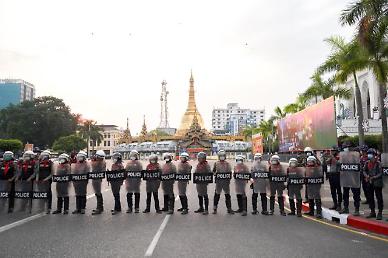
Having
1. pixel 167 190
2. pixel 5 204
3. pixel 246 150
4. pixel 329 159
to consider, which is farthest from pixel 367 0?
pixel 246 150

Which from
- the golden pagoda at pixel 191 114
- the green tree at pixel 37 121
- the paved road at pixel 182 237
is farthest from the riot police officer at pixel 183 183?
the golden pagoda at pixel 191 114

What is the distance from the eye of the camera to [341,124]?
4853 centimetres

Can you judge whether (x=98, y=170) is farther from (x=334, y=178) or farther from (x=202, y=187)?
(x=334, y=178)

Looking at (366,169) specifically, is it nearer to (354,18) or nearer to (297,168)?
(297,168)

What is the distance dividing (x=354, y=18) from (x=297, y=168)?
9.80m

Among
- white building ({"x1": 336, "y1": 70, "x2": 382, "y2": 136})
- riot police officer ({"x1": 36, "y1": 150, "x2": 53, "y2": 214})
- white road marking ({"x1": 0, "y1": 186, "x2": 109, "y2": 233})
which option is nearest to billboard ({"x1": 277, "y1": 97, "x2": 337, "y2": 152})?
white building ({"x1": 336, "y1": 70, "x2": 382, "y2": 136})

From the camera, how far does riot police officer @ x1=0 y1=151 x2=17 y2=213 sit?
1255 cm

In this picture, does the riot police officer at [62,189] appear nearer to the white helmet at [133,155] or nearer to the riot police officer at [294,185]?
the white helmet at [133,155]

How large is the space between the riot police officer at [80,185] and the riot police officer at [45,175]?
0.75 metres

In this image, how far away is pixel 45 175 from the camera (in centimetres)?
1260

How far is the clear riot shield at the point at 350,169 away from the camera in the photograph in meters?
11.5

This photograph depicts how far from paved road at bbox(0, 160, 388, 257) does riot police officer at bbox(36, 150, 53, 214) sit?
936 millimetres

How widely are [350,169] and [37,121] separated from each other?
81.4m

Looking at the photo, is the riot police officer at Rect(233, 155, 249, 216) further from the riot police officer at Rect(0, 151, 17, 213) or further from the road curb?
the riot police officer at Rect(0, 151, 17, 213)
